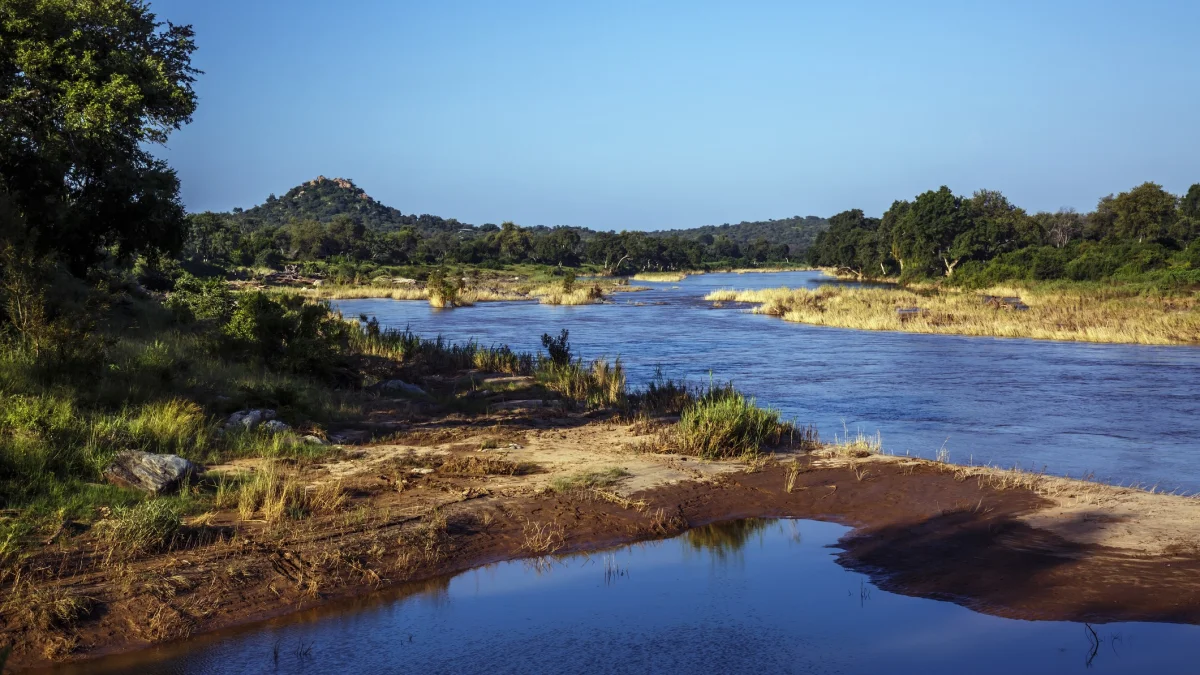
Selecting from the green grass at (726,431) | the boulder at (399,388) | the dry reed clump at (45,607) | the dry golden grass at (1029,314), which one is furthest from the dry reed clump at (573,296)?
the dry reed clump at (45,607)

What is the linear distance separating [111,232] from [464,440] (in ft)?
45.7

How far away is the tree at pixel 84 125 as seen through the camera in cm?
2078

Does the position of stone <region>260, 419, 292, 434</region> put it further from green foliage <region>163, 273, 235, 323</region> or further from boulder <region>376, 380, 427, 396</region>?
green foliage <region>163, 273, 235, 323</region>

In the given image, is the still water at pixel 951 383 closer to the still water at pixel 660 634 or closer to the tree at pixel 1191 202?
the still water at pixel 660 634

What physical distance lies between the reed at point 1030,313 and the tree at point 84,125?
32.5 m

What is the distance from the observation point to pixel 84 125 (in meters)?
20.6

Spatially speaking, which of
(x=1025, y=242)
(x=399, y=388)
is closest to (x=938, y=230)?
(x=1025, y=242)

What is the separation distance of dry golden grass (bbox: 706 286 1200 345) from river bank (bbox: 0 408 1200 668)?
2835 cm

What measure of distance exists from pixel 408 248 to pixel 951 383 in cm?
10099

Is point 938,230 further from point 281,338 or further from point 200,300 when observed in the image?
point 281,338

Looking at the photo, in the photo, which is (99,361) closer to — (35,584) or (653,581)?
(35,584)

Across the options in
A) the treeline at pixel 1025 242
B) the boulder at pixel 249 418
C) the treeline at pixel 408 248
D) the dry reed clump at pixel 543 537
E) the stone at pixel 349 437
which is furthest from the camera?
the treeline at pixel 408 248

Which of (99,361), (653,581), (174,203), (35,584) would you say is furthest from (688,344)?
(35,584)

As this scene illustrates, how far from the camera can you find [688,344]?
3894 centimetres
